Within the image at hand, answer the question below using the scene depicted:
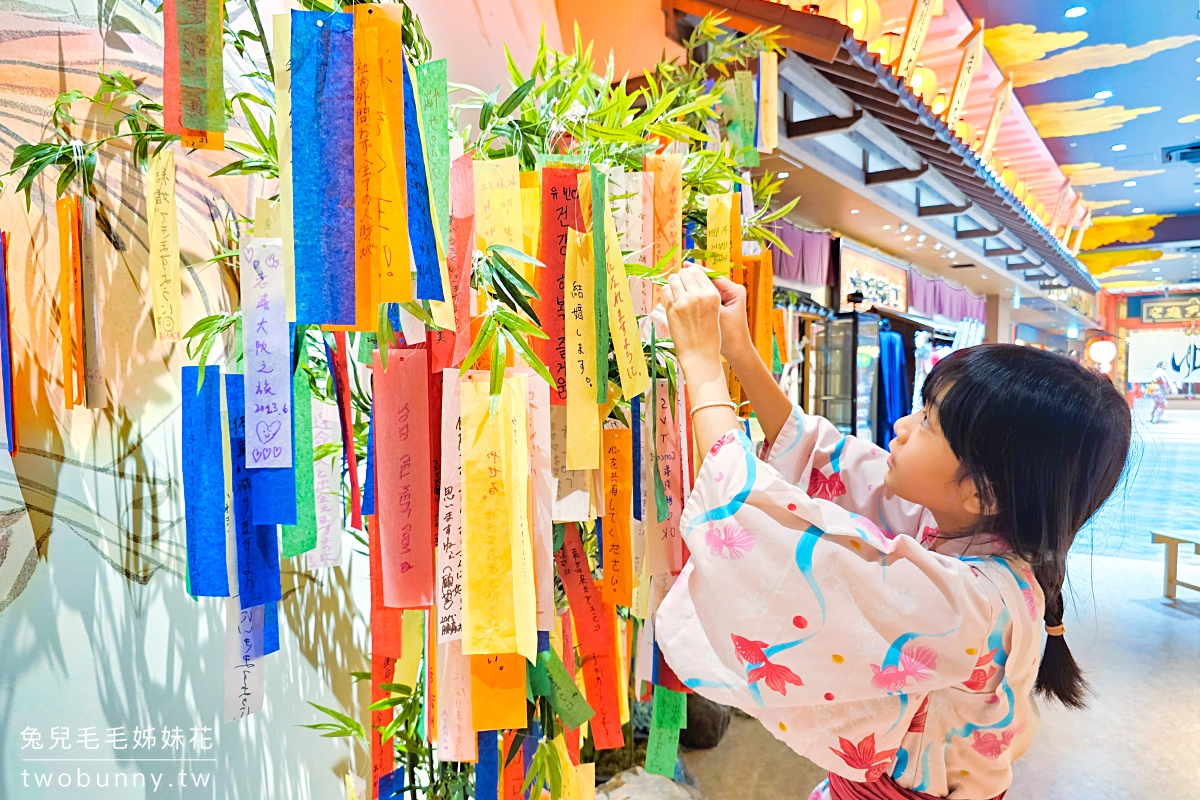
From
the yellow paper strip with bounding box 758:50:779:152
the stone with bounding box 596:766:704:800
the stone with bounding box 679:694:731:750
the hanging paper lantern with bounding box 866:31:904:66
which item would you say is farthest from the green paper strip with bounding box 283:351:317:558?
the hanging paper lantern with bounding box 866:31:904:66

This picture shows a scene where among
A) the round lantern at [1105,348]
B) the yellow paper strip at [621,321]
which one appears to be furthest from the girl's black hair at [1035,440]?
the round lantern at [1105,348]

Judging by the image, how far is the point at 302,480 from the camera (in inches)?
32.3

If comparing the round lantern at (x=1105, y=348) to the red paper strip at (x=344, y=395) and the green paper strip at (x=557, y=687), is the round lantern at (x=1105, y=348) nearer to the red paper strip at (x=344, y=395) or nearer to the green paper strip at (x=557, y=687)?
the green paper strip at (x=557, y=687)

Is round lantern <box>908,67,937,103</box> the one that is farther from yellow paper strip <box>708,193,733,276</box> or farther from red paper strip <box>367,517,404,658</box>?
red paper strip <box>367,517,404,658</box>

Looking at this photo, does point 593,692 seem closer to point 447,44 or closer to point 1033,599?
point 1033,599

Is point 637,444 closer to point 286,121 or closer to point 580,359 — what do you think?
point 580,359

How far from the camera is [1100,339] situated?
7574mm

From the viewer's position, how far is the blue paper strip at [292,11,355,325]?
0.60m

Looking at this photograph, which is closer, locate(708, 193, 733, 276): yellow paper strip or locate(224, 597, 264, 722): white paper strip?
locate(224, 597, 264, 722): white paper strip

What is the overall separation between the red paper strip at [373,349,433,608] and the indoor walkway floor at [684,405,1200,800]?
3.28ft

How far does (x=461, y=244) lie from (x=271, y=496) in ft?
1.19

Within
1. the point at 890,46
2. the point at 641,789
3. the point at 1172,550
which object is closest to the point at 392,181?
the point at 641,789

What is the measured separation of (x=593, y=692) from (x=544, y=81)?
956mm

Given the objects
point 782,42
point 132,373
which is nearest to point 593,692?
point 132,373
